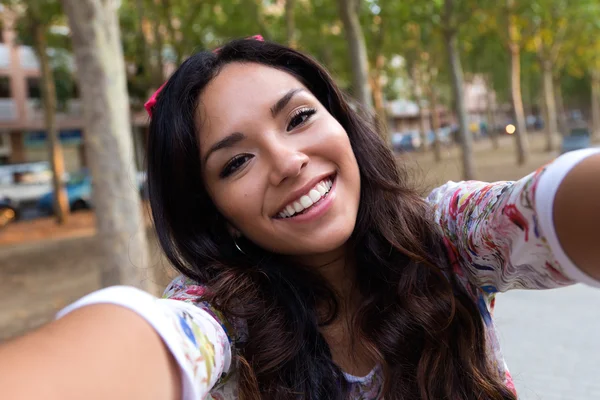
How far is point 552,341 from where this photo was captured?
3.68 metres

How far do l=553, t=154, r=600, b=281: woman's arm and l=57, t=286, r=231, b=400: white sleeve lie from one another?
657mm

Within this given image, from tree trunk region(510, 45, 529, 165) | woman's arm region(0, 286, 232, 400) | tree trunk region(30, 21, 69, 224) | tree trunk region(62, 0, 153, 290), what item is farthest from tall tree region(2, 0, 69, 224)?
tree trunk region(510, 45, 529, 165)

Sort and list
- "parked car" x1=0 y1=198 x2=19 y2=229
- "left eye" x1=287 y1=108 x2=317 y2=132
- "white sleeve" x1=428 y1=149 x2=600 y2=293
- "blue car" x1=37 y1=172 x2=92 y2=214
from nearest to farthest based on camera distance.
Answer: "white sleeve" x1=428 y1=149 x2=600 y2=293 → "left eye" x1=287 y1=108 x2=317 y2=132 → "parked car" x1=0 y1=198 x2=19 y2=229 → "blue car" x1=37 y1=172 x2=92 y2=214

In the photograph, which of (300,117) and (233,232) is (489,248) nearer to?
(300,117)

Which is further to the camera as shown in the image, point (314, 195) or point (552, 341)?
point (552, 341)

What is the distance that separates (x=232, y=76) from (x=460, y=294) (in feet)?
3.04

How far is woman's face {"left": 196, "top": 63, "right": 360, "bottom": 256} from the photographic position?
1266mm

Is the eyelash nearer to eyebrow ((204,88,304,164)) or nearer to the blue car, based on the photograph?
eyebrow ((204,88,304,164))

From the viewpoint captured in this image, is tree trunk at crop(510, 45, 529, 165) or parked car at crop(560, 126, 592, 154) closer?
tree trunk at crop(510, 45, 529, 165)

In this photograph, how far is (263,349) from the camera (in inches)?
49.9

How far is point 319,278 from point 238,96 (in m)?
0.59

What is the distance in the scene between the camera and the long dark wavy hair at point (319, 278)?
4.12ft

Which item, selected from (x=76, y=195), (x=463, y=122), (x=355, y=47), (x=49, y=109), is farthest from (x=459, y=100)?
(x=76, y=195)

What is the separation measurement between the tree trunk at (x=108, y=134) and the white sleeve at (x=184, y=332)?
118 inches
